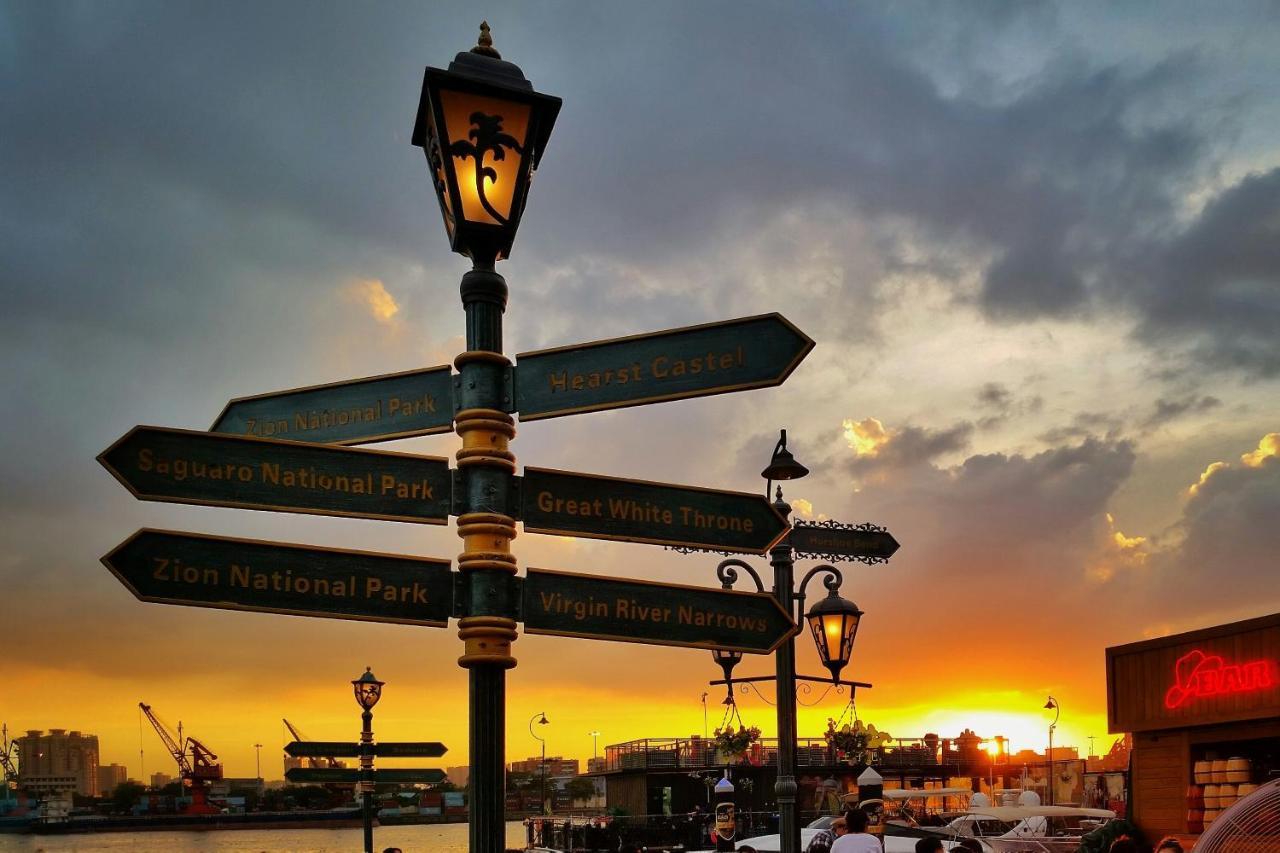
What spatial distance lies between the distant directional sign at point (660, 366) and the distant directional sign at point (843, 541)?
21.2ft

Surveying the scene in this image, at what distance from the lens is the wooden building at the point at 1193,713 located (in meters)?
18.9

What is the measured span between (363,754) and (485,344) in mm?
22587

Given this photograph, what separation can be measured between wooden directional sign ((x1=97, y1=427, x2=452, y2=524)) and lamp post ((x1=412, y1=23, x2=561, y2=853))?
0.20 meters

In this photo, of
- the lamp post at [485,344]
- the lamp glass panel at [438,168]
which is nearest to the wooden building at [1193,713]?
the lamp post at [485,344]

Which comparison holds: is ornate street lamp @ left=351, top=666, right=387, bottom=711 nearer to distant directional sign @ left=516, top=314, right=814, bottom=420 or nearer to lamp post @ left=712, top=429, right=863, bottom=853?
lamp post @ left=712, top=429, right=863, bottom=853

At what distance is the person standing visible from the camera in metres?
10.2

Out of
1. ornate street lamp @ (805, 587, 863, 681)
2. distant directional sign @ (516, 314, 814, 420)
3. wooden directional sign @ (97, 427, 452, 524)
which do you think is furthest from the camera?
ornate street lamp @ (805, 587, 863, 681)

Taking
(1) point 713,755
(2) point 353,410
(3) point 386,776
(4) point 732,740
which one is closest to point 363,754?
(3) point 386,776

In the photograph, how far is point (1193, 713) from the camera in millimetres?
20250

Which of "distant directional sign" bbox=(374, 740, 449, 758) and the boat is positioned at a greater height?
"distant directional sign" bbox=(374, 740, 449, 758)

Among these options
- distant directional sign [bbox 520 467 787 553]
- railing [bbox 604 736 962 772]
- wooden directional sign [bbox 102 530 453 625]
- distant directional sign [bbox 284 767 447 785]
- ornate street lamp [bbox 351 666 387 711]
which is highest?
distant directional sign [bbox 520 467 787 553]

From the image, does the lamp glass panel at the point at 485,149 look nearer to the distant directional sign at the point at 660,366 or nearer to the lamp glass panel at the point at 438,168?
the lamp glass panel at the point at 438,168

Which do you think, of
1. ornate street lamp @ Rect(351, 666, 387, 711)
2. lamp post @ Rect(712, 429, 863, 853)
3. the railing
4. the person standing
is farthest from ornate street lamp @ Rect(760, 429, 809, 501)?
the railing

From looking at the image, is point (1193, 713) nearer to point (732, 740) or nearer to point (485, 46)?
point (732, 740)
